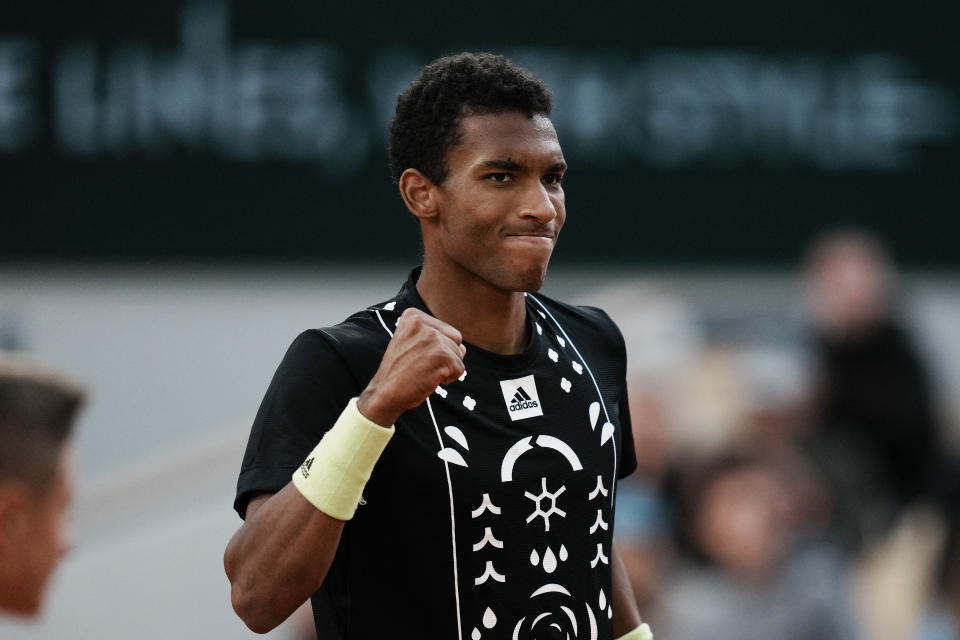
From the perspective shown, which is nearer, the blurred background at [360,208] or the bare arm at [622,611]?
the bare arm at [622,611]

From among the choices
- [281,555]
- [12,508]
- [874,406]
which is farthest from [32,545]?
[874,406]

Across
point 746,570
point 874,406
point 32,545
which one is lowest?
point 746,570

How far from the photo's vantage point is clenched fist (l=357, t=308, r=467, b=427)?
8.15 ft

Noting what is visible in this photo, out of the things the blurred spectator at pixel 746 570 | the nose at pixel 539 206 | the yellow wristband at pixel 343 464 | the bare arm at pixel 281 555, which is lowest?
the blurred spectator at pixel 746 570

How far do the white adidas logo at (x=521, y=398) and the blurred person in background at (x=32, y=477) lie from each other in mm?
984

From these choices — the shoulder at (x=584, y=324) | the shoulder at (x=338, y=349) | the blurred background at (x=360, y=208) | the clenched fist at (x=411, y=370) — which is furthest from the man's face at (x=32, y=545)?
the blurred background at (x=360, y=208)

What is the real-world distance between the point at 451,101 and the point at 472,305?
0.41 meters

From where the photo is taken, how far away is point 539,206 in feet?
9.11

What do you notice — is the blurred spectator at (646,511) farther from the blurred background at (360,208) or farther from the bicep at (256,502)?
the bicep at (256,502)

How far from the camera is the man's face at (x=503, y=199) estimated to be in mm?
2783

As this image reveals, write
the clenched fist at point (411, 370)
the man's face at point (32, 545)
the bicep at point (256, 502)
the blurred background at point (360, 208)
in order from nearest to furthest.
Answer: the clenched fist at point (411, 370) < the bicep at point (256, 502) < the man's face at point (32, 545) < the blurred background at point (360, 208)

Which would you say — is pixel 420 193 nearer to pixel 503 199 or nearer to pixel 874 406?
pixel 503 199

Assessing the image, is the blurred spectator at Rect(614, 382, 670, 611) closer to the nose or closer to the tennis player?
the tennis player

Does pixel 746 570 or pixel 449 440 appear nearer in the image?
pixel 449 440
